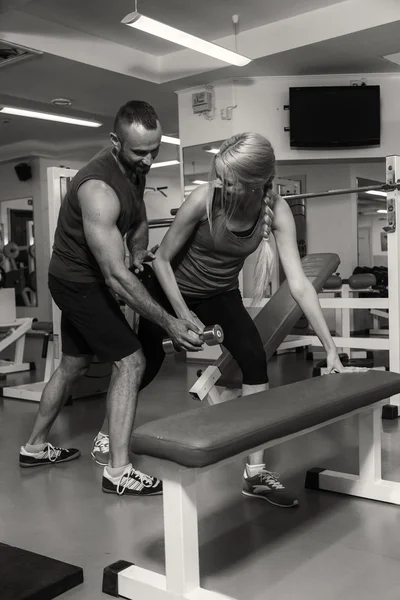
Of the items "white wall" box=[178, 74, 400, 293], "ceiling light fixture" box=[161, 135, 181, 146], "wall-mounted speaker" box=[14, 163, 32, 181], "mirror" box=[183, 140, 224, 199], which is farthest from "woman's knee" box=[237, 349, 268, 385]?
"wall-mounted speaker" box=[14, 163, 32, 181]

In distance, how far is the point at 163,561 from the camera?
1.81 metres

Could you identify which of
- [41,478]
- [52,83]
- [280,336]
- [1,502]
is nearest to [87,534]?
[1,502]

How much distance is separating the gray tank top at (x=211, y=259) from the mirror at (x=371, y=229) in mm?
7051

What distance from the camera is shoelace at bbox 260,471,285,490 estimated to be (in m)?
2.26

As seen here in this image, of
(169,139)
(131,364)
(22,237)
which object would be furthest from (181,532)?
(22,237)

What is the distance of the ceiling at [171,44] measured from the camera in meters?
5.32

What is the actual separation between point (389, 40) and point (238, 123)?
5.48 ft

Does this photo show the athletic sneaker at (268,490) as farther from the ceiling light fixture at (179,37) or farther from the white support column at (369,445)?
the ceiling light fixture at (179,37)

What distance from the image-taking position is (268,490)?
2.25 m

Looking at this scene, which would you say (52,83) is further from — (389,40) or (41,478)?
(41,478)

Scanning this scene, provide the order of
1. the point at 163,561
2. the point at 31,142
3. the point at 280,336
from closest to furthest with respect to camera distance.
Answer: the point at 163,561 → the point at 280,336 → the point at 31,142

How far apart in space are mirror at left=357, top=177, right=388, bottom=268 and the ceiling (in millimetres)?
3159

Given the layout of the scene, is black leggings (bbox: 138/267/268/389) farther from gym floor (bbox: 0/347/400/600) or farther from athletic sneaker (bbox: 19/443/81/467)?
athletic sneaker (bbox: 19/443/81/467)

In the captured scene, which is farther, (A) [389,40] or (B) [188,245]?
(A) [389,40]
